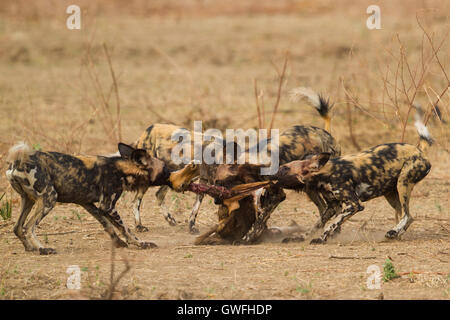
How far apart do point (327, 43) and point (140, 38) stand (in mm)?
3961

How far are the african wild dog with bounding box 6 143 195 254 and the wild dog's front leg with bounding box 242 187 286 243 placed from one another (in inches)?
30.4

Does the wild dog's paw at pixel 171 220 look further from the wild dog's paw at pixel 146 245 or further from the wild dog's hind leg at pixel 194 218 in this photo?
the wild dog's paw at pixel 146 245

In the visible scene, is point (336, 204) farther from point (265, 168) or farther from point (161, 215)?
point (161, 215)

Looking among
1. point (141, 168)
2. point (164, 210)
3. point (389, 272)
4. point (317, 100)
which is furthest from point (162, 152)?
Result: point (389, 272)

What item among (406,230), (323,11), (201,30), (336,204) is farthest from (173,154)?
(323,11)

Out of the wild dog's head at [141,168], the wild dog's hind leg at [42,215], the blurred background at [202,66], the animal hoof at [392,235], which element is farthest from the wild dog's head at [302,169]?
the blurred background at [202,66]

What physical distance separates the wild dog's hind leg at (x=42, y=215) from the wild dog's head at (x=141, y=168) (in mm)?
595

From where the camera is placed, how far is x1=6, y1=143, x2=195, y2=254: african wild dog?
551 centimetres

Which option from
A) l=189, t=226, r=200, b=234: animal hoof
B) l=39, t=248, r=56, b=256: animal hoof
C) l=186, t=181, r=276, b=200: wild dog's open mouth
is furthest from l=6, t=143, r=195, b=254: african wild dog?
l=189, t=226, r=200, b=234: animal hoof

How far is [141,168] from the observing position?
231 inches

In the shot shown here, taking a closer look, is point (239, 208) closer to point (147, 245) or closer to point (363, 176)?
point (147, 245)

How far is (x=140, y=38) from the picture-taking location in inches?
622

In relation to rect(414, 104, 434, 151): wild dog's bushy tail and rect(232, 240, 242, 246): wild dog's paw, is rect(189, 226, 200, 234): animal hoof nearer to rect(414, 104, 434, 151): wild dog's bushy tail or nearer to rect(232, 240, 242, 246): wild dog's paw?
rect(232, 240, 242, 246): wild dog's paw

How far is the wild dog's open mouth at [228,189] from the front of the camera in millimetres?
5863
